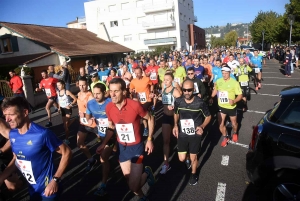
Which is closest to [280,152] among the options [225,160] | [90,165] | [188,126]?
[188,126]

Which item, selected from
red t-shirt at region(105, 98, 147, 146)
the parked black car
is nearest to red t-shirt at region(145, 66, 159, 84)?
red t-shirt at region(105, 98, 147, 146)

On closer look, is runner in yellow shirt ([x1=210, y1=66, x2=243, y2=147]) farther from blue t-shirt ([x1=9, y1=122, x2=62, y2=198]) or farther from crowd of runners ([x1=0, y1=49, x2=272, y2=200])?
blue t-shirt ([x1=9, y1=122, x2=62, y2=198])

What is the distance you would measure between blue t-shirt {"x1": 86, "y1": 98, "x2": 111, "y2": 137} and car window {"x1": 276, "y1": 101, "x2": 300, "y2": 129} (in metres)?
2.84

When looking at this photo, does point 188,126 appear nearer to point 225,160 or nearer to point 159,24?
point 225,160

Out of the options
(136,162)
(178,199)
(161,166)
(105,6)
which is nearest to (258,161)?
(178,199)

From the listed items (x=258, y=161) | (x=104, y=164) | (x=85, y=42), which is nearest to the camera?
(x=258, y=161)

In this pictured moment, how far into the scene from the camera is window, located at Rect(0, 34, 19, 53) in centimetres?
2377

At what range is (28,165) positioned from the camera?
8.96 ft

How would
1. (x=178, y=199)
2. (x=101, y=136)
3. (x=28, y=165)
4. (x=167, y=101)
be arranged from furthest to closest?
(x=167, y=101) → (x=101, y=136) → (x=178, y=199) → (x=28, y=165)

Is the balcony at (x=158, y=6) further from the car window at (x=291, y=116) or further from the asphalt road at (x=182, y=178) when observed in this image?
the car window at (x=291, y=116)

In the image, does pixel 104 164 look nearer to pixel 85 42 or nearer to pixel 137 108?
pixel 137 108

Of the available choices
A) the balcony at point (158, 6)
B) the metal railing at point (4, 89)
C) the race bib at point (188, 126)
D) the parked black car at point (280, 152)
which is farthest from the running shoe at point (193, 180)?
the balcony at point (158, 6)

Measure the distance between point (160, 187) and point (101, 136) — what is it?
1480 millimetres

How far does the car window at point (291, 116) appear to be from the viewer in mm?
3035
